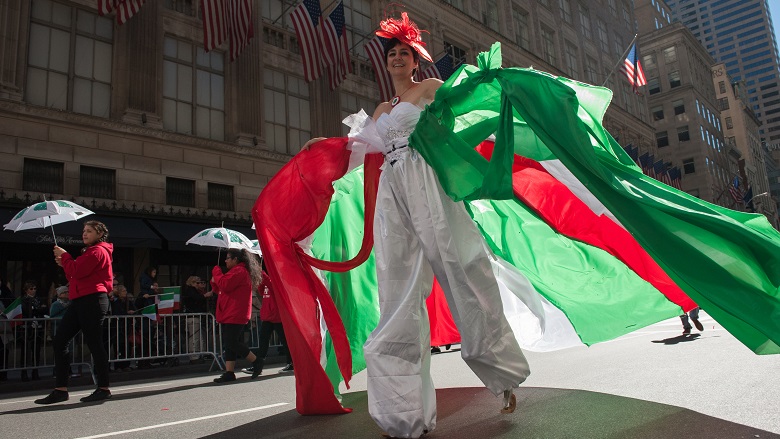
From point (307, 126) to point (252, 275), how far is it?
45.3ft

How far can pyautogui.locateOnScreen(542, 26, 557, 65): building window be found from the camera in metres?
38.7

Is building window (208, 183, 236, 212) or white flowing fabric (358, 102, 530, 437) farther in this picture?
building window (208, 183, 236, 212)

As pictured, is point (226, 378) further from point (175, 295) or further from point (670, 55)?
point (670, 55)

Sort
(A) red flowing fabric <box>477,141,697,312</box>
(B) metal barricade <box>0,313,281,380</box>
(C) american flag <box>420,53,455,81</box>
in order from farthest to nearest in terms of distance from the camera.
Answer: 1. (C) american flag <box>420,53,455,81</box>
2. (B) metal barricade <box>0,313,281,380</box>
3. (A) red flowing fabric <box>477,141,697,312</box>

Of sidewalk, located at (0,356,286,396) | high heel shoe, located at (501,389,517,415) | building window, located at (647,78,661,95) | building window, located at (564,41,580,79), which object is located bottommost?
sidewalk, located at (0,356,286,396)

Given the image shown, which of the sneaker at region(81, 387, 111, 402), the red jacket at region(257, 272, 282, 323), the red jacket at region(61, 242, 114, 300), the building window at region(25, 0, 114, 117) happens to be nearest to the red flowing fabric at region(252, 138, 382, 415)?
the red jacket at region(61, 242, 114, 300)

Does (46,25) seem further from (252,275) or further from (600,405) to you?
(600,405)

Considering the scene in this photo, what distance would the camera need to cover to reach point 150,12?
57.4ft

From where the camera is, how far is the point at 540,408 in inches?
160

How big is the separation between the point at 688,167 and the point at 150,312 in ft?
213

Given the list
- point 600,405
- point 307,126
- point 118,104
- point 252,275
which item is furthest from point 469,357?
point 307,126

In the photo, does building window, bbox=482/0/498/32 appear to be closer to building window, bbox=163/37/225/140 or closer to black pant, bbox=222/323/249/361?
building window, bbox=163/37/225/140

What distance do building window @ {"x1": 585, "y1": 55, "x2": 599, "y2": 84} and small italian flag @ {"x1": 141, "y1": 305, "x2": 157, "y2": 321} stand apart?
125ft

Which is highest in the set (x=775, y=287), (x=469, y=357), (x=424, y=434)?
(x=775, y=287)
